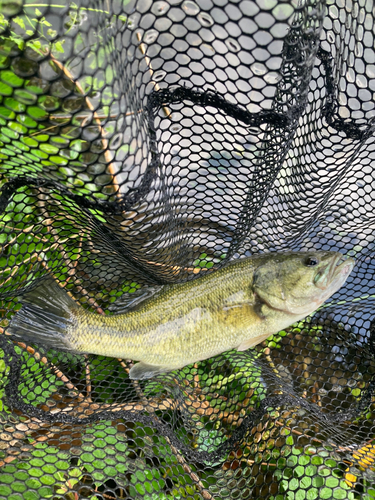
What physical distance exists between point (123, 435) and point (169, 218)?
1572 millimetres

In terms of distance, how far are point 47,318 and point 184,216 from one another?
51.8 inches

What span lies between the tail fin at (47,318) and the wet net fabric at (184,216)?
17cm

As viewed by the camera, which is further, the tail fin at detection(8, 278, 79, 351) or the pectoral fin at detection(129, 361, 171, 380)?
the pectoral fin at detection(129, 361, 171, 380)

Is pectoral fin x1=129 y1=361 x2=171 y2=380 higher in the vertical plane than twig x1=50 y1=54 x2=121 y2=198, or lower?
lower

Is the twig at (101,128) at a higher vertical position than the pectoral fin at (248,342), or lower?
higher

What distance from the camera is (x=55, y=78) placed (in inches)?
56.5

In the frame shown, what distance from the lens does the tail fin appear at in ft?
8.34

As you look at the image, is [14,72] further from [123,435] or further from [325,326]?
[325,326]

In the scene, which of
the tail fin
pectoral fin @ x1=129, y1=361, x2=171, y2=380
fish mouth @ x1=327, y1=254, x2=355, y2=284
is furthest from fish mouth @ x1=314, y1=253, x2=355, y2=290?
the tail fin

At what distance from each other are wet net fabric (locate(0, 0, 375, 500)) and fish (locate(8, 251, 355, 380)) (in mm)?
264

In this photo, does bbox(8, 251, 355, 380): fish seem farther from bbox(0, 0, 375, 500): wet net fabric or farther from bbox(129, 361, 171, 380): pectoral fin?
bbox(0, 0, 375, 500): wet net fabric

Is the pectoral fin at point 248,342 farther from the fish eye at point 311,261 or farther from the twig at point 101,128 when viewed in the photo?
the twig at point 101,128

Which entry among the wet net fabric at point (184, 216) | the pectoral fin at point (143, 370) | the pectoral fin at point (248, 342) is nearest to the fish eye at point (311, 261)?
the wet net fabric at point (184, 216)

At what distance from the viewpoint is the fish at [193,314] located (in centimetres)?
257
